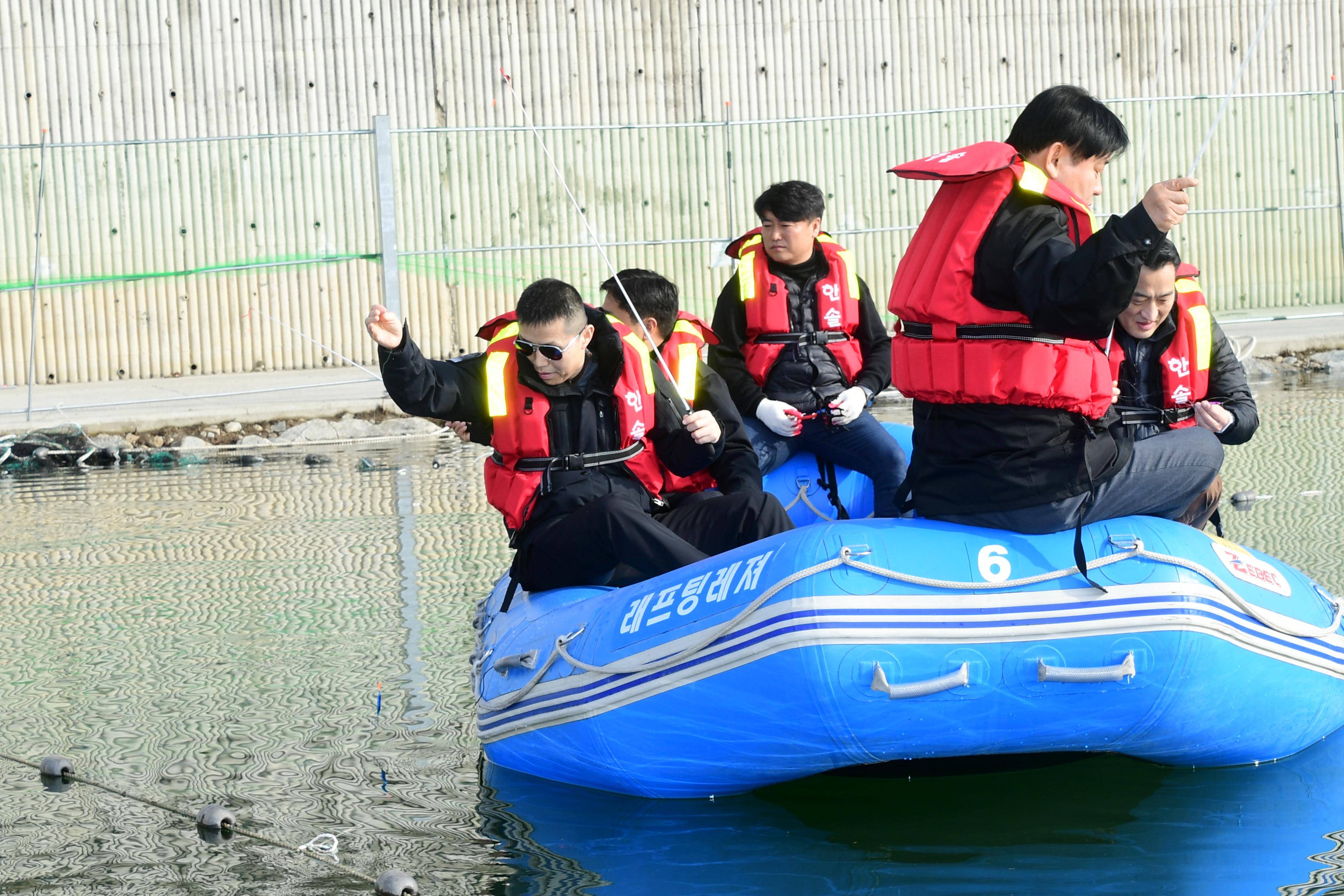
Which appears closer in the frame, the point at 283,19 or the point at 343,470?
the point at 343,470

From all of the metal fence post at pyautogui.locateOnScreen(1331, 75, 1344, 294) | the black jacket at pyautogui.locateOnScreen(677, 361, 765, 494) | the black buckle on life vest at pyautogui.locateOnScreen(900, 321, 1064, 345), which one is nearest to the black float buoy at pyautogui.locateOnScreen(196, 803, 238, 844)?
the black jacket at pyautogui.locateOnScreen(677, 361, 765, 494)

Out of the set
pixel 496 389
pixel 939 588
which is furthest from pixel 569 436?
pixel 939 588

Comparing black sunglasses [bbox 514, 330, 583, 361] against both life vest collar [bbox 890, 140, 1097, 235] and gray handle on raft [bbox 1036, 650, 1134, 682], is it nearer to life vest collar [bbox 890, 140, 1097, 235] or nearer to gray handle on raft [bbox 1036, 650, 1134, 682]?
life vest collar [bbox 890, 140, 1097, 235]

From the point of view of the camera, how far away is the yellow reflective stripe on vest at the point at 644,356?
14.3ft

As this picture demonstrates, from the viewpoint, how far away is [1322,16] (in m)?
14.2

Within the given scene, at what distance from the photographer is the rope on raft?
3334mm

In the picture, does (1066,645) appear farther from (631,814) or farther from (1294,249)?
(1294,249)

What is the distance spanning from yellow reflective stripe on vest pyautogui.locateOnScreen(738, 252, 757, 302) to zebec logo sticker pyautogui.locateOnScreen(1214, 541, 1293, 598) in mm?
2191

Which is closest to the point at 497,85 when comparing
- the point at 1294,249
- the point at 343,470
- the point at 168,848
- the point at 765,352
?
the point at 343,470

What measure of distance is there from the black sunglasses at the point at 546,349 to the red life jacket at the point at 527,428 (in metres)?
0.10

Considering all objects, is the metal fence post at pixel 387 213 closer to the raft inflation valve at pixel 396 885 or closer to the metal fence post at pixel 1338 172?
the metal fence post at pixel 1338 172

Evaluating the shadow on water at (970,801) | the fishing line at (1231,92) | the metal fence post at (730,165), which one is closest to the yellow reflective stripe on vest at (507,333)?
the shadow on water at (970,801)

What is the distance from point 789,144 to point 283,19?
4.13 m

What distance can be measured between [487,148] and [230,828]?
30.4 ft
